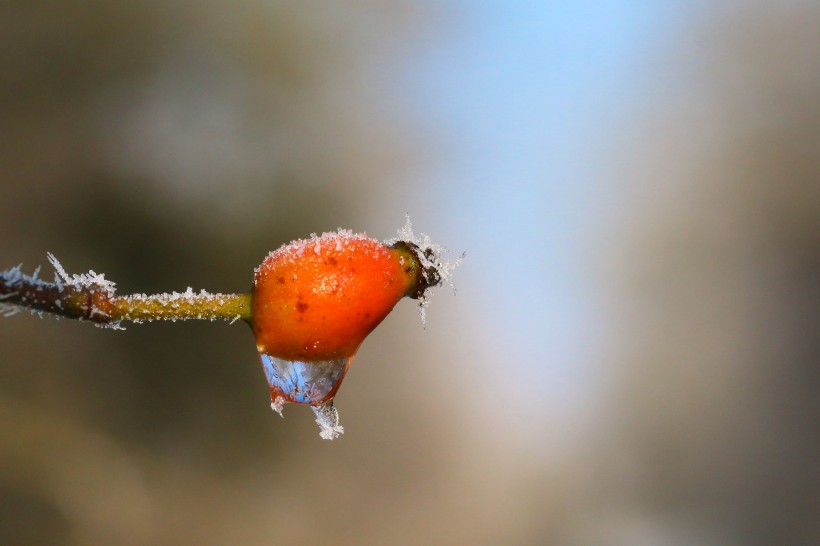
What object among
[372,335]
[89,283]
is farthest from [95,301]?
[372,335]

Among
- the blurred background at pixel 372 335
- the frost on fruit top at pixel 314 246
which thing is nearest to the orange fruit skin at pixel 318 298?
the frost on fruit top at pixel 314 246

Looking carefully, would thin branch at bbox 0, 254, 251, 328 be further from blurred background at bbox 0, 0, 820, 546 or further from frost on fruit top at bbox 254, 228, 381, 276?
blurred background at bbox 0, 0, 820, 546

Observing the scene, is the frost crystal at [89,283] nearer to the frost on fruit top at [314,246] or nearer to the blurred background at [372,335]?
the frost on fruit top at [314,246]

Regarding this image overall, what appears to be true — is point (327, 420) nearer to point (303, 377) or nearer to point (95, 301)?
point (303, 377)

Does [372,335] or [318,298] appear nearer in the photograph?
[318,298]

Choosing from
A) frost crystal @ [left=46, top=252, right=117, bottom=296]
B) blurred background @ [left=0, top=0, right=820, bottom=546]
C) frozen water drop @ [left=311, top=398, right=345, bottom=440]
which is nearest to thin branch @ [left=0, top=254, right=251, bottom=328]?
frost crystal @ [left=46, top=252, right=117, bottom=296]
